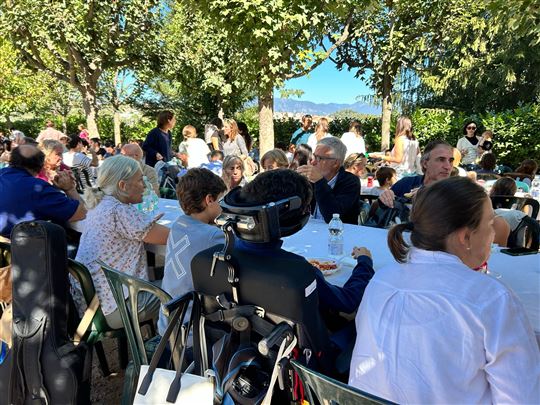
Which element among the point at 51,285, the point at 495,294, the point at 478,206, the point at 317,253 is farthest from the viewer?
the point at 317,253

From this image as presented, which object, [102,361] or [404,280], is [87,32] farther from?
[404,280]

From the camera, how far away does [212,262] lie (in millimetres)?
1541

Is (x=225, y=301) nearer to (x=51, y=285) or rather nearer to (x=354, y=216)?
(x=51, y=285)

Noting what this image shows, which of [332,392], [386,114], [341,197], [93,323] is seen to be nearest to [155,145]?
[341,197]

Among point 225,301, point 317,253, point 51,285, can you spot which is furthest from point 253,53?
point 225,301

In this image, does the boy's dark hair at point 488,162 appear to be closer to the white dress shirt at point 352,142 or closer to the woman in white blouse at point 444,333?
the white dress shirt at point 352,142

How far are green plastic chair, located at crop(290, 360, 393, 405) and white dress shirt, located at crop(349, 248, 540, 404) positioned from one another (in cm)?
20

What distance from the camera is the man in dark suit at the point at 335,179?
11.7 ft

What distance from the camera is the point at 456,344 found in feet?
3.78

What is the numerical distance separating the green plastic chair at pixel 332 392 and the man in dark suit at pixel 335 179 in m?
2.38

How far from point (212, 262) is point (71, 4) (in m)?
13.7

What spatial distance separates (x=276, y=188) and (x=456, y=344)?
77 centimetres

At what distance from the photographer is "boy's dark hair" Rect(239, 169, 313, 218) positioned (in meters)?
1.59

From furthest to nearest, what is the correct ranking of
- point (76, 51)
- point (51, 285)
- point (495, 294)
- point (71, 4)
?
1. point (76, 51)
2. point (71, 4)
3. point (51, 285)
4. point (495, 294)
